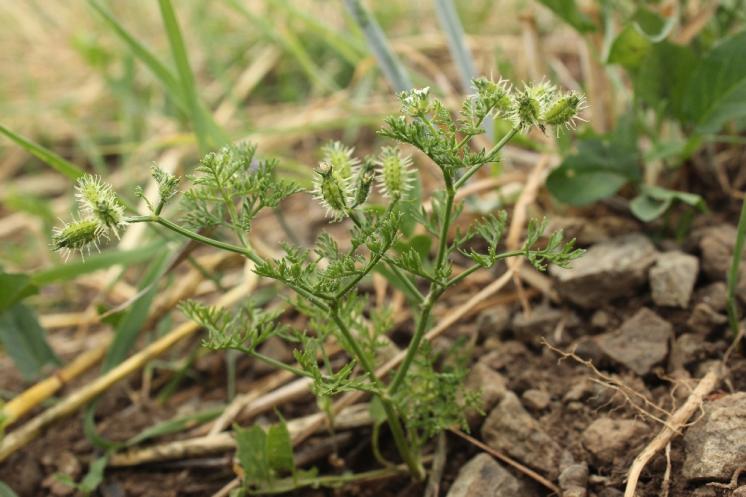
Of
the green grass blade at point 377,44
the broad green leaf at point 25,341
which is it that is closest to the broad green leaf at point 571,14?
the green grass blade at point 377,44

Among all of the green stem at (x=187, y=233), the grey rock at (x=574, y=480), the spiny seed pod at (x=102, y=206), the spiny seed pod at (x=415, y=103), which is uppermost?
the spiny seed pod at (x=415, y=103)

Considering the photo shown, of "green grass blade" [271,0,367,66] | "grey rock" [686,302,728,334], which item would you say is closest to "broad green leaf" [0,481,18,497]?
"grey rock" [686,302,728,334]

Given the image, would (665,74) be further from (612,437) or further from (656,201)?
(612,437)

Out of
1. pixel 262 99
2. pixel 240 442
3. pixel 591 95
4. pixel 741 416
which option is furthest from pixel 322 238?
pixel 262 99

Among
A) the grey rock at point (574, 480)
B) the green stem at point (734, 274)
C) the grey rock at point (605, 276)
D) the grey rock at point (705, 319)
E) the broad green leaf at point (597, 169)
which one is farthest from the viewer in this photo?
the broad green leaf at point (597, 169)

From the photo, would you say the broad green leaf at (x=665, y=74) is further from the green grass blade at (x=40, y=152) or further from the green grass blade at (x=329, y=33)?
the green grass blade at (x=40, y=152)

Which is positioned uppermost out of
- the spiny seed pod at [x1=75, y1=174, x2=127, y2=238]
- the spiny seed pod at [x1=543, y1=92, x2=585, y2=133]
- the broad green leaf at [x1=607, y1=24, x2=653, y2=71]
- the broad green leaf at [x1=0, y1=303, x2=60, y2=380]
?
the broad green leaf at [x1=607, y1=24, x2=653, y2=71]

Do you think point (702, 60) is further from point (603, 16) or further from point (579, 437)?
point (579, 437)

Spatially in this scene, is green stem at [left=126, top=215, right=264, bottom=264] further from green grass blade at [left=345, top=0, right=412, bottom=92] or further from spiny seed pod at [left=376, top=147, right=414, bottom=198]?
green grass blade at [left=345, top=0, right=412, bottom=92]
